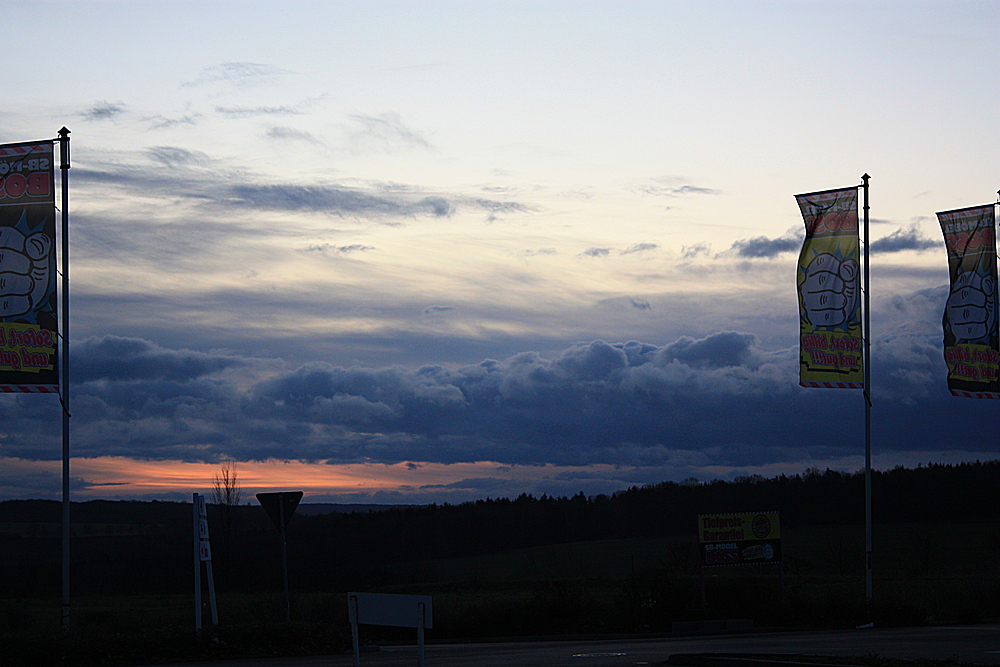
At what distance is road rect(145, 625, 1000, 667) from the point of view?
1605 centimetres

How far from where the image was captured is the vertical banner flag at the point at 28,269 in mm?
17016

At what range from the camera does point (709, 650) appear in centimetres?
1806

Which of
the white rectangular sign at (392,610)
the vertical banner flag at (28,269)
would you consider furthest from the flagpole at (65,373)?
the white rectangular sign at (392,610)

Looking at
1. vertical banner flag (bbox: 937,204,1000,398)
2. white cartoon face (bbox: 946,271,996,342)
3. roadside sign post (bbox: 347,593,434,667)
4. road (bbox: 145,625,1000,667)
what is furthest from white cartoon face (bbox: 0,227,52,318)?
white cartoon face (bbox: 946,271,996,342)

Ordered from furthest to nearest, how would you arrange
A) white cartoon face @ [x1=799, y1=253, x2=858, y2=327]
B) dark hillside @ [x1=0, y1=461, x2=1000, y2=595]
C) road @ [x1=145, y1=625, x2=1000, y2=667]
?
1. dark hillside @ [x1=0, y1=461, x2=1000, y2=595]
2. white cartoon face @ [x1=799, y1=253, x2=858, y2=327]
3. road @ [x1=145, y1=625, x2=1000, y2=667]

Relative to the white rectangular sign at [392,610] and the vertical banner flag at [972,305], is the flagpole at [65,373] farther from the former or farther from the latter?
the vertical banner flag at [972,305]

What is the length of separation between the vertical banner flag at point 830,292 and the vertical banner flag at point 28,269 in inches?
651

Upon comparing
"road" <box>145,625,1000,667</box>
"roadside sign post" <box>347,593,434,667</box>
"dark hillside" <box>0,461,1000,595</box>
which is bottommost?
"dark hillside" <box>0,461,1000,595</box>

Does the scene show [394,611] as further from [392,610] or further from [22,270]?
[22,270]

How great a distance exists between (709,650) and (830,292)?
10.2 metres

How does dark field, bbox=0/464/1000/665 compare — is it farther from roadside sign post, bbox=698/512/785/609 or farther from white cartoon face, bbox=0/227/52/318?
white cartoon face, bbox=0/227/52/318

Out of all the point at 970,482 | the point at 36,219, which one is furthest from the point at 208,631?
the point at 970,482

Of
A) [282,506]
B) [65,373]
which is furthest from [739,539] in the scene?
[65,373]

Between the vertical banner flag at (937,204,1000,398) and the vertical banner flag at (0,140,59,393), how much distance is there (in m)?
20.7
